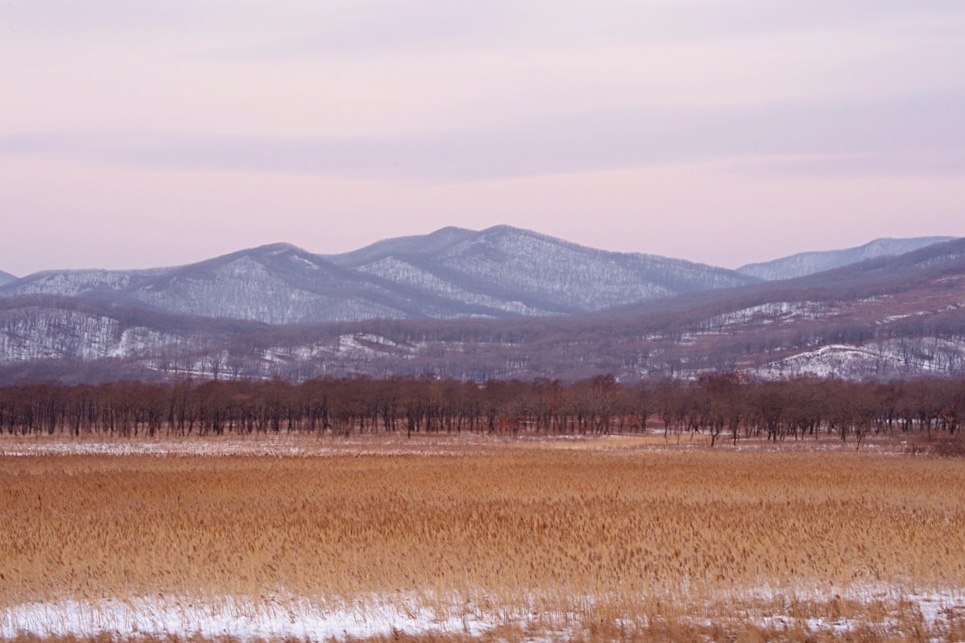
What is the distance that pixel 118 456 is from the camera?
208 ft

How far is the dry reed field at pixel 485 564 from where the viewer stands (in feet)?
57.6

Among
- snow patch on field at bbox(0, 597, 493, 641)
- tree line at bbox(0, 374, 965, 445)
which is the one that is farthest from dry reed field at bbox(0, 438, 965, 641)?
tree line at bbox(0, 374, 965, 445)

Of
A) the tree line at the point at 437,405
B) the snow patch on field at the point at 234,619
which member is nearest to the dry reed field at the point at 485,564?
the snow patch on field at the point at 234,619

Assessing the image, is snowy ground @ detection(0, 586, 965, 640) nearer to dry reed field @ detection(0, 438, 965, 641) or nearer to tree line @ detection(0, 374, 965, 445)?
dry reed field @ detection(0, 438, 965, 641)

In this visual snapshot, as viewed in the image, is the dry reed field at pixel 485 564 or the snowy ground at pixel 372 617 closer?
the snowy ground at pixel 372 617

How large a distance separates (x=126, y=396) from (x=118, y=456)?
220ft

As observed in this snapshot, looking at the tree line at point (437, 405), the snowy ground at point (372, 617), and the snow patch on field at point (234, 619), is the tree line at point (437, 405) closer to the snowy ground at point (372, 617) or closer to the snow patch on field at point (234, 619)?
Result: the snowy ground at point (372, 617)

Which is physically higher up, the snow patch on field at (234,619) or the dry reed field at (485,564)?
the dry reed field at (485,564)

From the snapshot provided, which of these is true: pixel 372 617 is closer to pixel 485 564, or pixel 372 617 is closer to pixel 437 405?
pixel 485 564

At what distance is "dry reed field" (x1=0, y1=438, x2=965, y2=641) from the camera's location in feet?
57.6

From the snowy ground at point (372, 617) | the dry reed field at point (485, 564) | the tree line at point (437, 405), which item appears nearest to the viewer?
the snowy ground at point (372, 617)

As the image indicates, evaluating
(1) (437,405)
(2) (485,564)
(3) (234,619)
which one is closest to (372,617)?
(3) (234,619)

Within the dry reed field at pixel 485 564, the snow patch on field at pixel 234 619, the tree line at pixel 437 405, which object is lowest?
the snow patch on field at pixel 234 619

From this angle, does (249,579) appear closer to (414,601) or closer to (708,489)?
(414,601)
